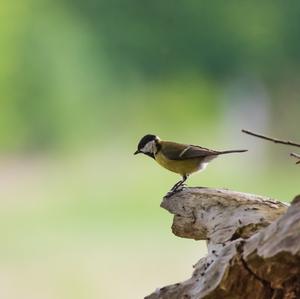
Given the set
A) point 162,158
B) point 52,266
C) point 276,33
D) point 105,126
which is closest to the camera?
point 162,158

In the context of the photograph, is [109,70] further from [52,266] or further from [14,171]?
[52,266]

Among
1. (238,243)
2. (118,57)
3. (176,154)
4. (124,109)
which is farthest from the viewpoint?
(124,109)

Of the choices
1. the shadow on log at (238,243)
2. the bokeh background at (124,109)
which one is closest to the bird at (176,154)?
the shadow on log at (238,243)

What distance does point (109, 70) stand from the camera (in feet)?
9.87

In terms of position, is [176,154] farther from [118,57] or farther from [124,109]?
[124,109]

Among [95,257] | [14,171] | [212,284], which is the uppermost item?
[212,284]

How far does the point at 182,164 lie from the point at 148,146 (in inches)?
2.2

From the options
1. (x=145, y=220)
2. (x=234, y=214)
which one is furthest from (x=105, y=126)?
(x=234, y=214)

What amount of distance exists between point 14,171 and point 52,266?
489 mm

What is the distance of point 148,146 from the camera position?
56.2 inches

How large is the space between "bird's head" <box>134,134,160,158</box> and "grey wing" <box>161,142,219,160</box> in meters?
0.01

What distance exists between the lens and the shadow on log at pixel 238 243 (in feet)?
2.73

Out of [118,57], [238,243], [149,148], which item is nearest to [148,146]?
[149,148]

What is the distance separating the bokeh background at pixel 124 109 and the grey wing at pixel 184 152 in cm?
126
